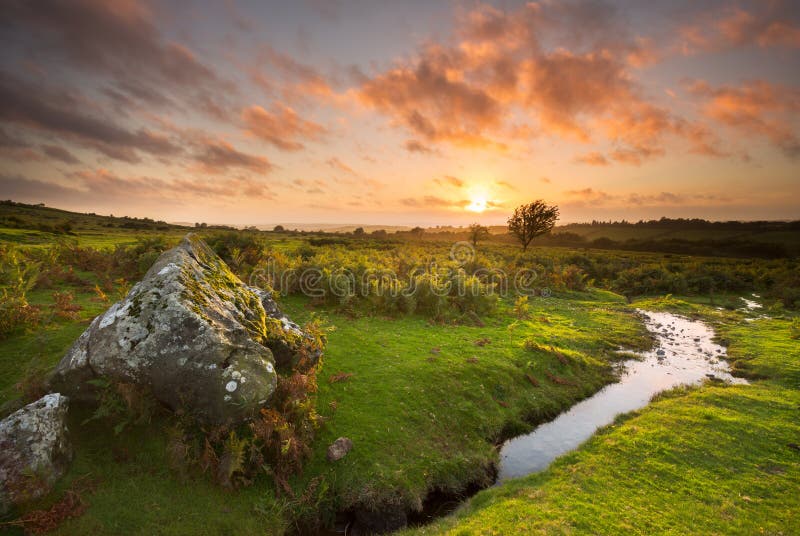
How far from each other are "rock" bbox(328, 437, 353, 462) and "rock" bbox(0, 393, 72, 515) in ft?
18.4

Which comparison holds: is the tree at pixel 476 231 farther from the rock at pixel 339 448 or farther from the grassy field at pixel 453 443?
the rock at pixel 339 448

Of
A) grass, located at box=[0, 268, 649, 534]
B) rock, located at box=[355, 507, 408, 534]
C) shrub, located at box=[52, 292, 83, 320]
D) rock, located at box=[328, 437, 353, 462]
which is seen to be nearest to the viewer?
grass, located at box=[0, 268, 649, 534]

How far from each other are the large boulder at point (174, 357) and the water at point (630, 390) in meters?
8.28

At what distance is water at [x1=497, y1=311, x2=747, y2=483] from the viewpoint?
37.0ft

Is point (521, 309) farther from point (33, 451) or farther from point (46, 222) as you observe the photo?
point (46, 222)

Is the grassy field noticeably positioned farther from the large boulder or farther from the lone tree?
the lone tree

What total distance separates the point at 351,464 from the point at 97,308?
13.0 m

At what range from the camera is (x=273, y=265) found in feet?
70.6

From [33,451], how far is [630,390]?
20345 millimetres

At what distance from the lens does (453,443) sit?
10.9 meters

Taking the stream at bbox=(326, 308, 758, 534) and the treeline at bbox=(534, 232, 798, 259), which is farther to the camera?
the treeline at bbox=(534, 232, 798, 259)

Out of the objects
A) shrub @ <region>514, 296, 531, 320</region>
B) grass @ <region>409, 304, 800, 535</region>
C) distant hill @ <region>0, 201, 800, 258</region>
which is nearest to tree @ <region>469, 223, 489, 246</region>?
distant hill @ <region>0, 201, 800, 258</region>

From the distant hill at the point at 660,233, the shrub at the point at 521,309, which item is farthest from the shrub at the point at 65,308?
the distant hill at the point at 660,233

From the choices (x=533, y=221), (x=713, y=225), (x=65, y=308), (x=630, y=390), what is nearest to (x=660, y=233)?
(x=713, y=225)
